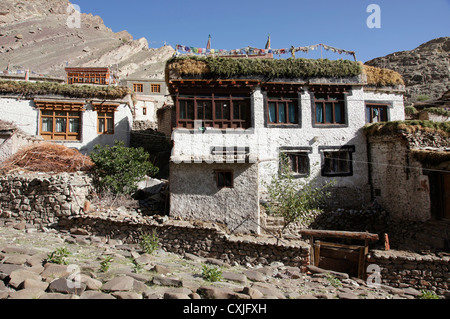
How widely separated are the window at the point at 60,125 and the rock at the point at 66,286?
16760mm

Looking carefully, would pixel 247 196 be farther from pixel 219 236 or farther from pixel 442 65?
pixel 442 65

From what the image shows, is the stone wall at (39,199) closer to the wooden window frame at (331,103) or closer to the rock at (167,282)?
the rock at (167,282)

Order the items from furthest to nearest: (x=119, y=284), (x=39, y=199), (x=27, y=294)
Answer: (x=39, y=199) < (x=119, y=284) < (x=27, y=294)

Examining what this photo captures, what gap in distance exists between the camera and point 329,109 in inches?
708

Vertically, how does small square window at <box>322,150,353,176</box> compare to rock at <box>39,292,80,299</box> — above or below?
above

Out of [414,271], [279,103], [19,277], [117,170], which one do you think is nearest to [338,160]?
[279,103]

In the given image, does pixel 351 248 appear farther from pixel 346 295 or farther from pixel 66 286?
pixel 66 286

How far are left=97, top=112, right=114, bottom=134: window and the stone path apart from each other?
10.6 m

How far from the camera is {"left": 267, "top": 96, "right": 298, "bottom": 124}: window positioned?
17.5 m

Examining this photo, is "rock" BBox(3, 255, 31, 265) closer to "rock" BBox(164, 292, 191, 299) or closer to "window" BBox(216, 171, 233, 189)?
"rock" BBox(164, 292, 191, 299)

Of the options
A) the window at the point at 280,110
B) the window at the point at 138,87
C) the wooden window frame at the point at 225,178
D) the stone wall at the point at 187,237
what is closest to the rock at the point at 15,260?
the stone wall at the point at 187,237

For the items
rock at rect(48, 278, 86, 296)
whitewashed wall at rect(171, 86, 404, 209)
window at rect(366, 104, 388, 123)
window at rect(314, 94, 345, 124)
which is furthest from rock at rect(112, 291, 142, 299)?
window at rect(366, 104, 388, 123)

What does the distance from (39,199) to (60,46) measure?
7051 centimetres
